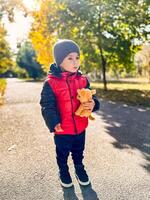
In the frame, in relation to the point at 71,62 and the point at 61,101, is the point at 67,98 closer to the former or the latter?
the point at 61,101

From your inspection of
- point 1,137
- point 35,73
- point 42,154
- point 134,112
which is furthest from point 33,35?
point 35,73

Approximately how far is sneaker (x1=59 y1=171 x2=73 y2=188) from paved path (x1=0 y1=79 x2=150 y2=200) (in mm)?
74

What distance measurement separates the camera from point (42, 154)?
216 inches

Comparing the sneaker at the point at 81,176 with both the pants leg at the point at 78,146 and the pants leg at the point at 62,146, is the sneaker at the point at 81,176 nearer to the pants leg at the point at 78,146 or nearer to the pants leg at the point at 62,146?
the pants leg at the point at 78,146

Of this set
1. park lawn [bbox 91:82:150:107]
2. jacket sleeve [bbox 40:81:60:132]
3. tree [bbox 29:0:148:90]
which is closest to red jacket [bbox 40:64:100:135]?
jacket sleeve [bbox 40:81:60:132]

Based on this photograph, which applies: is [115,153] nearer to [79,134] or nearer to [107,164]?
[107,164]

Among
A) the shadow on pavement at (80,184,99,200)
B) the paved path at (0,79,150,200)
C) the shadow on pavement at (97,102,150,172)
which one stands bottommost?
the shadow on pavement at (97,102,150,172)

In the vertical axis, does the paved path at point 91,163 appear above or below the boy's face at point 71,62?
below

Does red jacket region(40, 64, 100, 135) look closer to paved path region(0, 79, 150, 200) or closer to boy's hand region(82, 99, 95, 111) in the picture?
boy's hand region(82, 99, 95, 111)

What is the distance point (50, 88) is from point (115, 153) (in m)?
2.13

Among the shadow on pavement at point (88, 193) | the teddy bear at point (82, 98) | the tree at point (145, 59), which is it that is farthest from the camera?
the tree at point (145, 59)

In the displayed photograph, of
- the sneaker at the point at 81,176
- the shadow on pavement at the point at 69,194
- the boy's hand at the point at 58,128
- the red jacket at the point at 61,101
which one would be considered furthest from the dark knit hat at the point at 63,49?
the shadow on pavement at the point at 69,194

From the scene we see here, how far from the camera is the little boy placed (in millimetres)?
3801

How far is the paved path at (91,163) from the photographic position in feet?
12.6
